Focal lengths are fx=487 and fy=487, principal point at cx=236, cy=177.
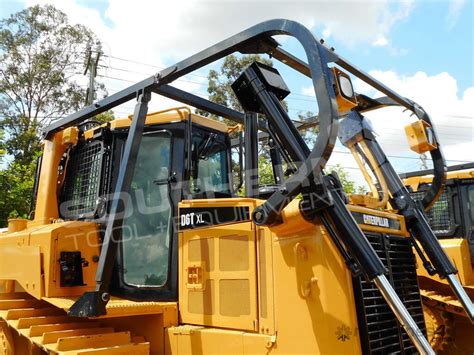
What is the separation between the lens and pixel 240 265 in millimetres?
3559

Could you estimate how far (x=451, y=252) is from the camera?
22.8 feet

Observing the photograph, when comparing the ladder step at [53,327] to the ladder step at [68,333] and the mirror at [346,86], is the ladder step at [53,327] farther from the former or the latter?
the mirror at [346,86]

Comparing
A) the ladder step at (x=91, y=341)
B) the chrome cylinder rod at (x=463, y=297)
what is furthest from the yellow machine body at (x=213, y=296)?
the chrome cylinder rod at (x=463, y=297)

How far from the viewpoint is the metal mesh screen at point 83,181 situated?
470 cm

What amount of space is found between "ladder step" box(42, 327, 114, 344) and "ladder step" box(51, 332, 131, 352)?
103 mm

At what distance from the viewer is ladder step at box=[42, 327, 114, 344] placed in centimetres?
381

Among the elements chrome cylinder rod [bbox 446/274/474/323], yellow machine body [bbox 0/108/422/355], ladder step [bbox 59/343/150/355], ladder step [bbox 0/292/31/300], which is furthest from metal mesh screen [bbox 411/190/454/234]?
ladder step [bbox 0/292/31/300]

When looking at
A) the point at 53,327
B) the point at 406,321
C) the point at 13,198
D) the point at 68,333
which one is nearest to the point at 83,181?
the point at 53,327

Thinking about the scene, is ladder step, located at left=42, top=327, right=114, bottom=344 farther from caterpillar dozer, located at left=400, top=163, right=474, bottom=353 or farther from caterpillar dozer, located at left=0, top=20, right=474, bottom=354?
caterpillar dozer, located at left=400, top=163, right=474, bottom=353

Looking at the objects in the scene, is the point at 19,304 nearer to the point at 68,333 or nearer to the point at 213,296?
the point at 68,333

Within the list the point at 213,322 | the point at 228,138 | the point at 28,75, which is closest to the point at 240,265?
the point at 213,322

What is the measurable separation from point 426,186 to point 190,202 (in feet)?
16.9

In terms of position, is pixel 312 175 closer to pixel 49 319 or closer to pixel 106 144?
pixel 106 144

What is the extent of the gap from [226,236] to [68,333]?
1528 millimetres
